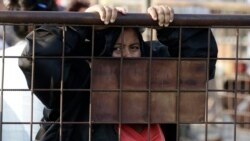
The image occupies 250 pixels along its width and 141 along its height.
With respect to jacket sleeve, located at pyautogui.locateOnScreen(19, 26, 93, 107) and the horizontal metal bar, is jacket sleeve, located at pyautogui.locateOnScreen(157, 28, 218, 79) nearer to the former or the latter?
the horizontal metal bar

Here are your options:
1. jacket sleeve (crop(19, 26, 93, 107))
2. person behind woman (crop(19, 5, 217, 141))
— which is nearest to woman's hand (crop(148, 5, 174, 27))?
person behind woman (crop(19, 5, 217, 141))

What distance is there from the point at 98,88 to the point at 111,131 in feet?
0.70

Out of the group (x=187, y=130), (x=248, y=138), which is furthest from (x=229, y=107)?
(x=248, y=138)

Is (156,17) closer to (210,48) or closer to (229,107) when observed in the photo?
(210,48)

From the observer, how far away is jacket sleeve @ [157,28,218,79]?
337 centimetres

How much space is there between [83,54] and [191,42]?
0.44 m

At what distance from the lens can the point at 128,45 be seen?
3441 millimetres

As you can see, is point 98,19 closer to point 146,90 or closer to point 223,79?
point 146,90

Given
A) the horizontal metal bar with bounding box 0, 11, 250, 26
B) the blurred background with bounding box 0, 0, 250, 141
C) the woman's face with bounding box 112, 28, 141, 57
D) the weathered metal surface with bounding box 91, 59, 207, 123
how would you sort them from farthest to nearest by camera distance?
the blurred background with bounding box 0, 0, 250, 141
the woman's face with bounding box 112, 28, 141, 57
the weathered metal surface with bounding box 91, 59, 207, 123
the horizontal metal bar with bounding box 0, 11, 250, 26

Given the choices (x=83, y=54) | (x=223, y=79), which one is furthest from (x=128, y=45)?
(x=223, y=79)

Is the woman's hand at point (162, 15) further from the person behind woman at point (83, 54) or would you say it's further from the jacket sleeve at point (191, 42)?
the jacket sleeve at point (191, 42)

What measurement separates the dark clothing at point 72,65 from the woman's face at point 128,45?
0.04 meters

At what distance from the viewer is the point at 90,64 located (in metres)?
3.32

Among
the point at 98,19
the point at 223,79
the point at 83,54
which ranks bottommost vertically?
the point at 223,79
